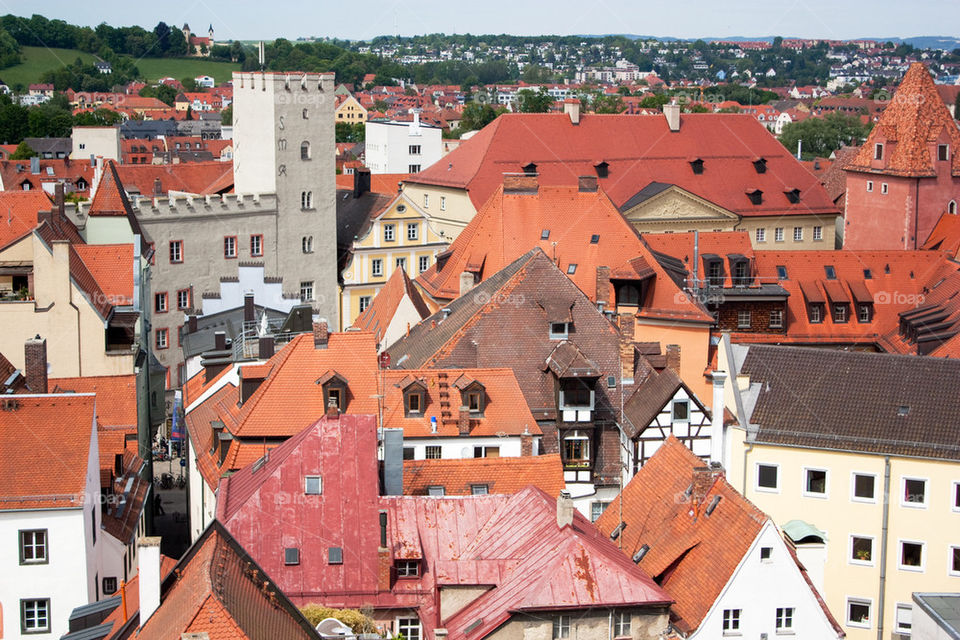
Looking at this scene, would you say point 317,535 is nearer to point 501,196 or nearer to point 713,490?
point 713,490

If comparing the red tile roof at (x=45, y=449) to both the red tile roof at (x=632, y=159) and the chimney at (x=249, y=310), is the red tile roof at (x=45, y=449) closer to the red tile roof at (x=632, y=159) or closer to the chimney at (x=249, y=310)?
the chimney at (x=249, y=310)

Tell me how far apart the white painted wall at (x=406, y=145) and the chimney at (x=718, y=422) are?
7370 cm

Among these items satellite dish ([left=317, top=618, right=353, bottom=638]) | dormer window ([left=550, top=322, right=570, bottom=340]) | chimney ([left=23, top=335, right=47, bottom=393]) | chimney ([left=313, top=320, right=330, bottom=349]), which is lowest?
satellite dish ([left=317, top=618, right=353, bottom=638])

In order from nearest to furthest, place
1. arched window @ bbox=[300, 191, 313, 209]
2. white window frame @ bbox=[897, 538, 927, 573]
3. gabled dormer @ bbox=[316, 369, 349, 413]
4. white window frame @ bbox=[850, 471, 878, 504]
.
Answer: white window frame @ bbox=[897, 538, 927, 573] < white window frame @ bbox=[850, 471, 878, 504] < gabled dormer @ bbox=[316, 369, 349, 413] < arched window @ bbox=[300, 191, 313, 209]

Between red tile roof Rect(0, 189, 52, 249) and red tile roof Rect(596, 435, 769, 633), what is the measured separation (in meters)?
27.7

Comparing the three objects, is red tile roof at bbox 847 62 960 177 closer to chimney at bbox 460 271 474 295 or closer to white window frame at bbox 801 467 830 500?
chimney at bbox 460 271 474 295

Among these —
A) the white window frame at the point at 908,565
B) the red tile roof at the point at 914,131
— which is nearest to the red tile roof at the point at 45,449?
the white window frame at the point at 908,565

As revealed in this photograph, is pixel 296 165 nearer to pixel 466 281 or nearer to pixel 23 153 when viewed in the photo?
pixel 466 281

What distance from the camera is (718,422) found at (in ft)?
126

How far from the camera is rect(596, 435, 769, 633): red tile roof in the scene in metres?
28.1

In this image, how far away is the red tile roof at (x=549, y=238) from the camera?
54438 mm

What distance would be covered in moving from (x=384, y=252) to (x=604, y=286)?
20.8 meters

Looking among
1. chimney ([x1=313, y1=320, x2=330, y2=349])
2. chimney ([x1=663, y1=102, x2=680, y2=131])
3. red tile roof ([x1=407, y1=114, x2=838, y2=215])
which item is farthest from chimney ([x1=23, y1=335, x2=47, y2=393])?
chimney ([x1=663, y1=102, x2=680, y2=131])

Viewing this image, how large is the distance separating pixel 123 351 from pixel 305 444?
678 inches
